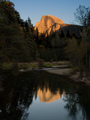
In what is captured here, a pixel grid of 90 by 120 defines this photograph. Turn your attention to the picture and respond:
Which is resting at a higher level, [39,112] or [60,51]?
[60,51]

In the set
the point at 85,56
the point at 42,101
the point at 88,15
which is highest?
the point at 88,15

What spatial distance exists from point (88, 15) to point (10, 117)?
63.3 ft

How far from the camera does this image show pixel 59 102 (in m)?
13.4

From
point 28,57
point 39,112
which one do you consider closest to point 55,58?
point 28,57

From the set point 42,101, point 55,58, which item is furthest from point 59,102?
point 55,58

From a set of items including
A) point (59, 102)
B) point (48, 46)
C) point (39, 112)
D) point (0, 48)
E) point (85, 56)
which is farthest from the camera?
point (48, 46)

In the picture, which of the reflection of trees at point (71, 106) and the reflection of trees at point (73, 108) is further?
the reflection of trees at point (71, 106)

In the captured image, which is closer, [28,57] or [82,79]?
[28,57]

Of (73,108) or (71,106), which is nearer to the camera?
(73,108)

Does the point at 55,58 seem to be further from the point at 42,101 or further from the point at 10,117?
the point at 10,117

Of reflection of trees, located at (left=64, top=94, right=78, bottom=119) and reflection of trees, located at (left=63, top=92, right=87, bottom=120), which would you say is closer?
reflection of trees, located at (left=63, top=92, right=87, bottom=120)

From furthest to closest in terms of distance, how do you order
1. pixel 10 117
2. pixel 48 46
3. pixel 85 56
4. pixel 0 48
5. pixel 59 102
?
1. pixel 48 46
2. pixel 85 56
3. pixel 0 48
4. pixel 59 102
5. pixel 10 117

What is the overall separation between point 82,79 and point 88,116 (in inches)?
572

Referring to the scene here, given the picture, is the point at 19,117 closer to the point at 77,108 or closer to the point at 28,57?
the point at 77,108
